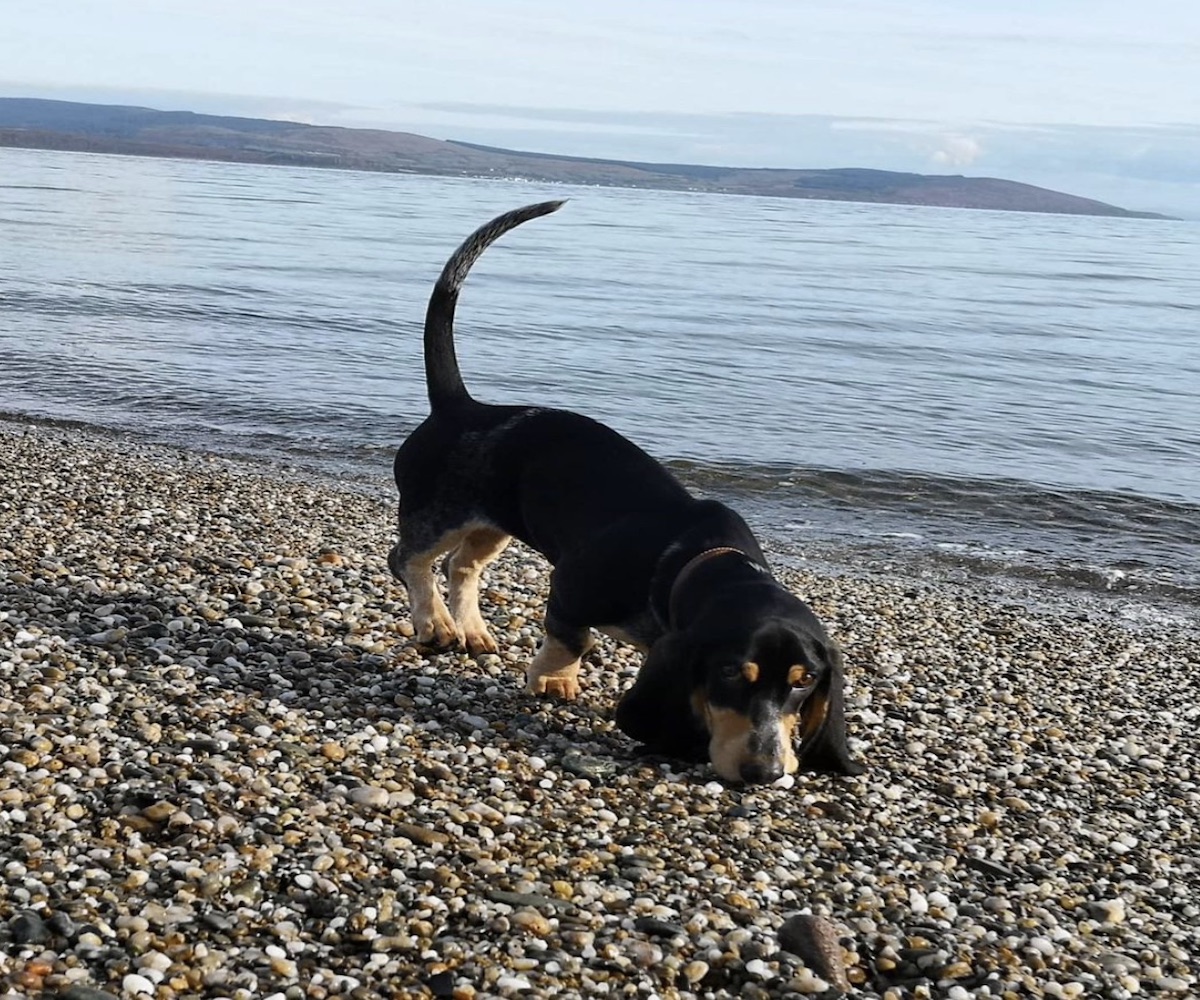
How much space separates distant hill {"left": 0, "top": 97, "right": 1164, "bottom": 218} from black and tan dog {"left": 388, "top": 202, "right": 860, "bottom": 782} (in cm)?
13700

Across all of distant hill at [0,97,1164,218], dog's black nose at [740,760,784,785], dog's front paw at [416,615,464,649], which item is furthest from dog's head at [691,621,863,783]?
distant hill at [0,97,1164,218]

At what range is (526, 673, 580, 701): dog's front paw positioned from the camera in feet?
20.8

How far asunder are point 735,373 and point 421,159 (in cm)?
14434

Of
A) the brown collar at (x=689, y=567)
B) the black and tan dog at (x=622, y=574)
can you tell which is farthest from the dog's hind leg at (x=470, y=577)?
the brown collar at (x=689, y=567)

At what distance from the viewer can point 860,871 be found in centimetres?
488

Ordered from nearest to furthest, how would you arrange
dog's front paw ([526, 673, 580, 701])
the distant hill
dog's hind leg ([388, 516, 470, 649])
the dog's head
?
the dog's head, dog's front paw ([526, 673, 580, 701]), dog's hind leg ([388, 516, 470, 649]), the distant hill

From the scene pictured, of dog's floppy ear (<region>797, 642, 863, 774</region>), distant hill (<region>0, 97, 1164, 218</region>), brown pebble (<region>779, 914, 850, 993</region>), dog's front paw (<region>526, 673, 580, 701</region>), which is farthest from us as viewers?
distant hill (<region>0, 97, 1164, 218</region>)

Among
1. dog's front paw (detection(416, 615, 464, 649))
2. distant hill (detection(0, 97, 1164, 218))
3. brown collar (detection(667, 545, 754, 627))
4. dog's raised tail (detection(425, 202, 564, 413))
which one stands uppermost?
distant hill (detection(0, 97, 1164, 218))

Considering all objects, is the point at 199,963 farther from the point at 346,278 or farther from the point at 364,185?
the point at 364,185

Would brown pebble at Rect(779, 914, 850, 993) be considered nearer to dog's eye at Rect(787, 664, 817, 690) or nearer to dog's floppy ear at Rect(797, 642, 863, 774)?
dog's eye at Rect(787, 664, 817, 690)

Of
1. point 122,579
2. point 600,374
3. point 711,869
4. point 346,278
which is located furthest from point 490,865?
point 346,278

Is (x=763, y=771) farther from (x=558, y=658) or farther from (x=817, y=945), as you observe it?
(x=558, y=658)

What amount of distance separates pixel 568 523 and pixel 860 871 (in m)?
2.11

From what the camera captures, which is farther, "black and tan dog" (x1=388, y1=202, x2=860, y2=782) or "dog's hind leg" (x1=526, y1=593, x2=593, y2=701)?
"dog's hind leg" (x1=526, y1=593, x2=593, y2=701)
